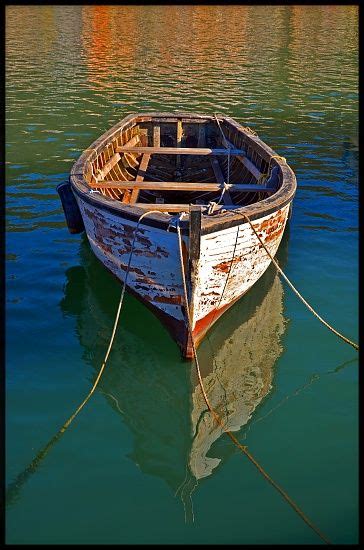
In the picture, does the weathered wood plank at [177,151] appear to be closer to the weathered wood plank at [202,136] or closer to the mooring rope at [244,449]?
the weathered wood plank at [202,136]

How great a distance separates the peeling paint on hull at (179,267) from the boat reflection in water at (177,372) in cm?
40

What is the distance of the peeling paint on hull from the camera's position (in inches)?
263

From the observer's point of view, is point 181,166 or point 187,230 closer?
point 187,230

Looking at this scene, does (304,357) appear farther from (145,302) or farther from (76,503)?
(76,503)

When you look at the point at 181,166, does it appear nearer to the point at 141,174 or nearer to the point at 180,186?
the point at 141,174

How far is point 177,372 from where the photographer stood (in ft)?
23.0

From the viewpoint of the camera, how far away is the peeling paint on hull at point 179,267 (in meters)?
6.68

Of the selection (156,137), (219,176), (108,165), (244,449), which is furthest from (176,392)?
(156,137)

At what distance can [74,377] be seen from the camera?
22.6 ft

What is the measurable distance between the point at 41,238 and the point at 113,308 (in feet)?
9.77

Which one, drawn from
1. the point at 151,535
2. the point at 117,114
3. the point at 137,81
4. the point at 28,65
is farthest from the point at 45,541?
the point at 28,65

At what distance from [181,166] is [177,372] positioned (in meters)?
6.99

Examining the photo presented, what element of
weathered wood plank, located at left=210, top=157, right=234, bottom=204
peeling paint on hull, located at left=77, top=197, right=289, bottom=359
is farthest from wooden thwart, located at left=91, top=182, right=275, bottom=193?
peeling paint on hull, located at left=77, top=197, right=289, bottom=359

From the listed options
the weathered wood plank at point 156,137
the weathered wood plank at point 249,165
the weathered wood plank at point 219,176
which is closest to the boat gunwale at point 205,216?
the weathered wood plank at point 249,165
